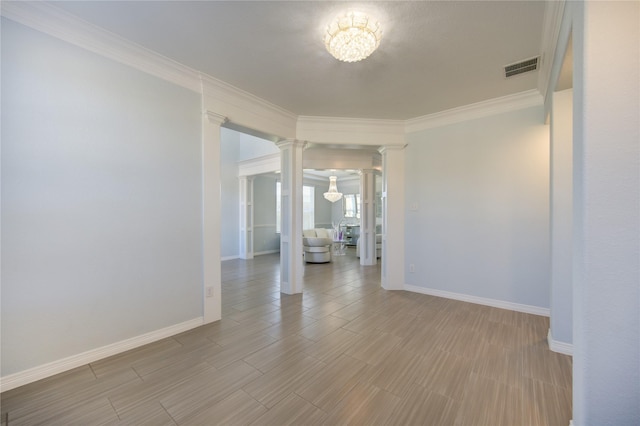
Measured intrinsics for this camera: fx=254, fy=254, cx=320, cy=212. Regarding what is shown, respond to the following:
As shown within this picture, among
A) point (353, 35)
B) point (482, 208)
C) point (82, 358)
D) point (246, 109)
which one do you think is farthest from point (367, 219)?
point (82, 358)

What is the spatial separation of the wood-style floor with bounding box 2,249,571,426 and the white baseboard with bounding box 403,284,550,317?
0.13 meters

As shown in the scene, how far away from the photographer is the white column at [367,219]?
626 centimetres

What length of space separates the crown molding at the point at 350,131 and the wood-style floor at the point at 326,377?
2.55 m

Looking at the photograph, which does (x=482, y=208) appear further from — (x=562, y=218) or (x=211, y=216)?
(x=211, y=216)

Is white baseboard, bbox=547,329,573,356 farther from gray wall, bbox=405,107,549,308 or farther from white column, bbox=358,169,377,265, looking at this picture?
white column, bbox=358,169,377,265

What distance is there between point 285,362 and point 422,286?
104 inches

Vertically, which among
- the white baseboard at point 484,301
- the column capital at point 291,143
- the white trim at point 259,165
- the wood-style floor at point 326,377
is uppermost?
the white trim at point 259,165

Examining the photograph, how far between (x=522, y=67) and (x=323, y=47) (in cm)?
204

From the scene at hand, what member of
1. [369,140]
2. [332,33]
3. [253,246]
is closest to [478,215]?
[369,140]

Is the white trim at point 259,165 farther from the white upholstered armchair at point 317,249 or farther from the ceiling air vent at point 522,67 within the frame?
the ceiling air vent at point 522,67

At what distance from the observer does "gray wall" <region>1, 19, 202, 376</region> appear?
71.2 inches

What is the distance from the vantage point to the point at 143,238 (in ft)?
7.93

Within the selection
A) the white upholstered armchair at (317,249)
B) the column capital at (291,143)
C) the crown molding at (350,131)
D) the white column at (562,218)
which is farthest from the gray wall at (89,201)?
the white upholstered armchair at (317,249)

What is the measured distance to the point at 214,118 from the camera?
2914 mm
